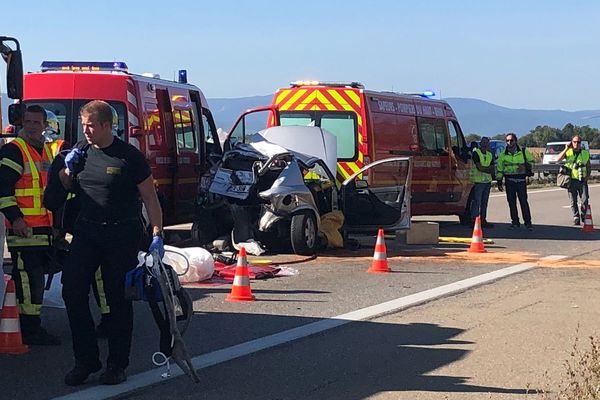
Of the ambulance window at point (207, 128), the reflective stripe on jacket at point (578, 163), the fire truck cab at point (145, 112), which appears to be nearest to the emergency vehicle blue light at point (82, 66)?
the fire truck cab at point (145, 112)

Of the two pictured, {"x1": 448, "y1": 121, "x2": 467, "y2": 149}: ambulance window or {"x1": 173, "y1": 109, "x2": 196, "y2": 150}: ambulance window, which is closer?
{"x1": 173, "y1": 109, "x2": 196, "y2": 150}: ambulance window

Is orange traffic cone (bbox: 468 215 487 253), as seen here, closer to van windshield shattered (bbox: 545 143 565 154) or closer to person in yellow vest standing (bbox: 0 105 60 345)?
person in yellow vest standing (bbox: 0 105 60 345)

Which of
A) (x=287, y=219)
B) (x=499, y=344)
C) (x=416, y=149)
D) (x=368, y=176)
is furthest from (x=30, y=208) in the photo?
A: (x=416, y=149)

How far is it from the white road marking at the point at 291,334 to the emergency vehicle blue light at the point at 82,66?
18.5 ft

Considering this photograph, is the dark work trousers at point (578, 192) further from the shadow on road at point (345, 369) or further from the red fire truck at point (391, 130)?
the shadow on road at point (345, 369)

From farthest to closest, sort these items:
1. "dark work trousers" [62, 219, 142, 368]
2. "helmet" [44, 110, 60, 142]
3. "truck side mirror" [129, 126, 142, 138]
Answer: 1. "truck side mirror" [129, 126, 142, 138]
2. "helmet" [44, 110, 60, 142]
3. "dark work trousers" [62, 219, 142, 368]

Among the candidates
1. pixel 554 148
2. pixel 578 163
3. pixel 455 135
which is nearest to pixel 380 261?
pixel 455 135

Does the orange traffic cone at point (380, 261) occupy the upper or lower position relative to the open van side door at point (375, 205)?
lower

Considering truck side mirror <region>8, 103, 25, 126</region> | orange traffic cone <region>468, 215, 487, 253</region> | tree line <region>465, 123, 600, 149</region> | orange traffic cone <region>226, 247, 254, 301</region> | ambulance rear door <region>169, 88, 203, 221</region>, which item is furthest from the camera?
tree line <region>465, 123, 600, 149</region>

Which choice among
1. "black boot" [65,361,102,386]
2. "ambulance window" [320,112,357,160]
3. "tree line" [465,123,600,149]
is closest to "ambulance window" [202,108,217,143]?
"ambulance window" [320,112,357,160]

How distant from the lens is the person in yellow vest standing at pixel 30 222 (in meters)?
7.44

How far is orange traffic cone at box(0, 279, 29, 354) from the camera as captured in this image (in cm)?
721

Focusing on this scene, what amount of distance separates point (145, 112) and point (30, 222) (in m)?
6.34

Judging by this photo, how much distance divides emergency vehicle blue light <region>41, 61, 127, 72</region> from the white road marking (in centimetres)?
563
